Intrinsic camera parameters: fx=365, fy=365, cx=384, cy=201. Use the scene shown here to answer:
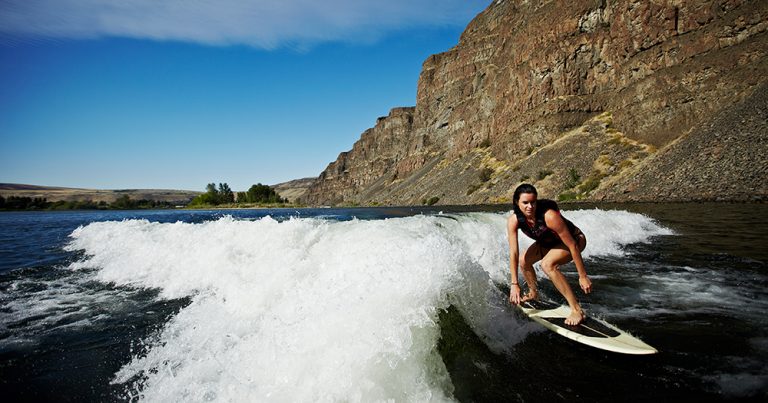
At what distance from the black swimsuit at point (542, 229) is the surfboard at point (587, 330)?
3.84ft

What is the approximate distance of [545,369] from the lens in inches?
184

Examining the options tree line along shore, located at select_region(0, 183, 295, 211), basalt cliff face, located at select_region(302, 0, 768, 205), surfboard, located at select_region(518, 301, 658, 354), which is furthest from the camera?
tree line along shore, located at select_region(0, 183, 295, 211)

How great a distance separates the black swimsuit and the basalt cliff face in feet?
103

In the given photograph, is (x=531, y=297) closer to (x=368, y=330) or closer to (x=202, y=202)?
(x=368, y=330)

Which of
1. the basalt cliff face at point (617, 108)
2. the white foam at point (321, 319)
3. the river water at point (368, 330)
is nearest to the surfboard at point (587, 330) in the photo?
the river water at point (368, 330)

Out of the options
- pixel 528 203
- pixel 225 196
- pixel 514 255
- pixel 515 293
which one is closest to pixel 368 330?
pixel 515 293

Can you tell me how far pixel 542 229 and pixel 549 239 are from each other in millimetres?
241

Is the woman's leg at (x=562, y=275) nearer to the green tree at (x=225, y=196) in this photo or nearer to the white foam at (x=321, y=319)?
the white foam at (x=321, y=319)

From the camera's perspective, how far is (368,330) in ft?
15.8

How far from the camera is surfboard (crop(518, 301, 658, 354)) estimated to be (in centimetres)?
486

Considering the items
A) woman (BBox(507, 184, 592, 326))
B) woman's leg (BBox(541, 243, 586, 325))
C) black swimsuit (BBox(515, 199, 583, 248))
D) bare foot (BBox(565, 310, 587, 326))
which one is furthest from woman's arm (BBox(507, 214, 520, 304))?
bare foot (BBox(565, 310, 587, 326))

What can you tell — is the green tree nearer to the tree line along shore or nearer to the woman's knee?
the tree line along shore

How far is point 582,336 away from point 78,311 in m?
10.2

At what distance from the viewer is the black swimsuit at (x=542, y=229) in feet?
19.4
